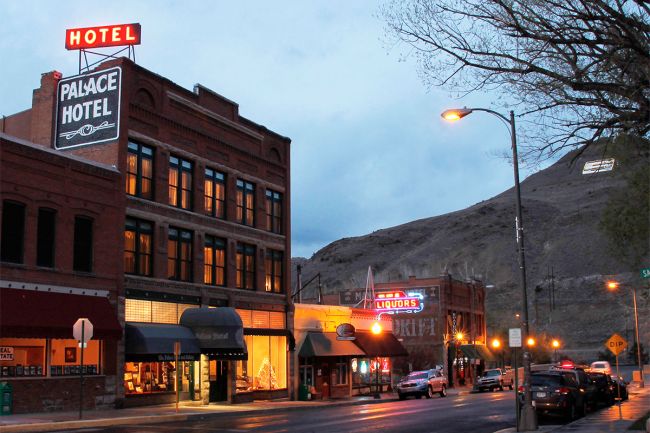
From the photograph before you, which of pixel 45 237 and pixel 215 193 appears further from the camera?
pixel 215 193

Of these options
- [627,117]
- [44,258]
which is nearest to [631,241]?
[627,117]

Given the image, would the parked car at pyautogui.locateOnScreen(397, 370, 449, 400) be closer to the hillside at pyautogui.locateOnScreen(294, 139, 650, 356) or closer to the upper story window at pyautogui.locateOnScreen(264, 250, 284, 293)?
the upper story window at pyautogui.locateOnScreen(264, 250, 284, 293)

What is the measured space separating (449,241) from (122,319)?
16771 cm

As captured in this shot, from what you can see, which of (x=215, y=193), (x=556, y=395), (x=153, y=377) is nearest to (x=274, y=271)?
(x=215, y=193)

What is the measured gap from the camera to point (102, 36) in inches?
1369

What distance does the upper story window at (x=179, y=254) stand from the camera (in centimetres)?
3428

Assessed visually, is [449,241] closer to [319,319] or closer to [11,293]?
[319,319]

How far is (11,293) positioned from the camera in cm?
2562

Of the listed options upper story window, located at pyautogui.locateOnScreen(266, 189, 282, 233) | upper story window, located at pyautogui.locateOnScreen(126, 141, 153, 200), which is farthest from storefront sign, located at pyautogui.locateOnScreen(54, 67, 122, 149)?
upper story window, located at pyautogui.locateOnScreen(266, 189, 282, 233)

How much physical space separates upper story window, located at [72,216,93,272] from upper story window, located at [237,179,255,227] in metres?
10.8

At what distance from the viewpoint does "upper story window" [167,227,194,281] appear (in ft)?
112

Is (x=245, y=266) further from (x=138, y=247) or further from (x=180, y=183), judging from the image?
(x=138, y=247)

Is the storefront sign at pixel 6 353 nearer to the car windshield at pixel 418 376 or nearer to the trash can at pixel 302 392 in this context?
the trash can at pixel 302 392

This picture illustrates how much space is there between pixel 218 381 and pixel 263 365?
3.72 meters
